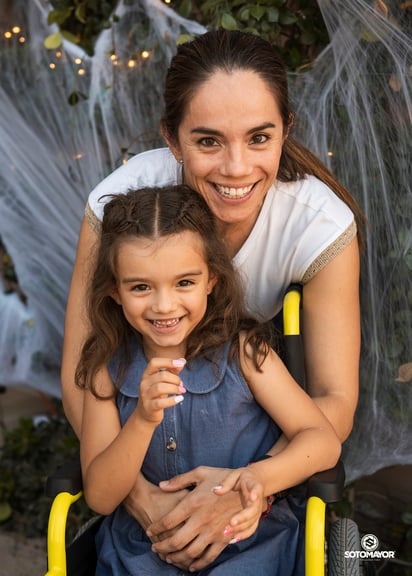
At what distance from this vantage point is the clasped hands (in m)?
1.75

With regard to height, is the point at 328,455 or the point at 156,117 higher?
the point at 156,117

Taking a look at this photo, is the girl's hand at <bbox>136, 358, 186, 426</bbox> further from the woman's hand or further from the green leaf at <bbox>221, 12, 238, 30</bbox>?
the green leaf at <bbox>221, 12, 238, 30</bbox>

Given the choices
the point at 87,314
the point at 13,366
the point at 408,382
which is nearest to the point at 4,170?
the point at 13,366

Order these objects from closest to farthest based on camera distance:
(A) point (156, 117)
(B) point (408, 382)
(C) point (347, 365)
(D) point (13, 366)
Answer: (C) point (347, 365) < (B) point (408, 382) < (A) point (156, 117) < (D) point (13, 366)

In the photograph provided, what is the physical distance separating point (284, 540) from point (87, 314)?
27.9 inches

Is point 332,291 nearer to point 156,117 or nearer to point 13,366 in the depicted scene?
point 156,117

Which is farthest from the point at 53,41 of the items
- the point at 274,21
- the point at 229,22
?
the point at 274,21

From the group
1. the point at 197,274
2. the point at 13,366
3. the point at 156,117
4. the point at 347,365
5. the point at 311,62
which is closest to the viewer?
the point at 197,274

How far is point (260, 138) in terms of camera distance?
2.00 meters

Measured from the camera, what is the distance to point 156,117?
2.77 meters

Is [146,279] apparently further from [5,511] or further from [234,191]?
[5,511]

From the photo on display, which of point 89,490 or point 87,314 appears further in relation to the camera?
point 87,314

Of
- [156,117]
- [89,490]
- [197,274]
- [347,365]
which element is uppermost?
[156,117]

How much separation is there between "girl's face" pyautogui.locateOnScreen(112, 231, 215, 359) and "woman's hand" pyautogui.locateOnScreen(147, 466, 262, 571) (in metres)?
0.32
